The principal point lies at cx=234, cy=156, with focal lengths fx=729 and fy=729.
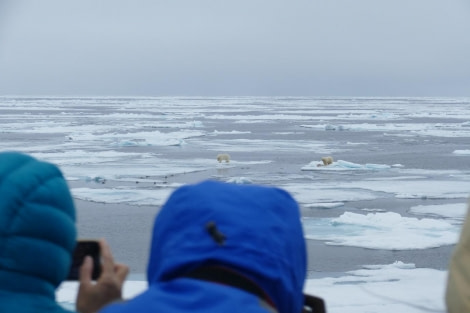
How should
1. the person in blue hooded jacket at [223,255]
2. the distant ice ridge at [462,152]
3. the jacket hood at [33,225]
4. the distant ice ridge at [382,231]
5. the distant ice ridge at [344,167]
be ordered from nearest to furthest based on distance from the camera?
the person in blue hooded jacket at [223,255]
the jacket hood at [33,225]
the distant ice ridge at [382,231]
the distant ice ridge at [344,167]
the distant ice ridge at [462,152]

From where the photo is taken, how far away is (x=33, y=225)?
1.11 metres

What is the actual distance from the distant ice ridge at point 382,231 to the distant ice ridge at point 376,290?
0.93 meters

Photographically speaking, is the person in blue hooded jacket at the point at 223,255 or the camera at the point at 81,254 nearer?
the person in blue hooded jacket at the point at 223,255

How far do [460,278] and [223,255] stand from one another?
0.60 meters

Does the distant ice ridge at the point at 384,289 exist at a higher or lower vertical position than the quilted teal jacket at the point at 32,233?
lower

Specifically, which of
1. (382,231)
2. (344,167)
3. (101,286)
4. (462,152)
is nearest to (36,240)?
(101,286)

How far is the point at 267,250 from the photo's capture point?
91 cm

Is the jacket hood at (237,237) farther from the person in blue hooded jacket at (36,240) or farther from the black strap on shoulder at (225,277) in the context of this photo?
the person in blue hooded jacket at (36,240)

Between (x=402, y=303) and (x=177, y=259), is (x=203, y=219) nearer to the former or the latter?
(x=177, y=259)

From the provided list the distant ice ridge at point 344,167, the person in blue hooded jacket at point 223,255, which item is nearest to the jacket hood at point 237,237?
the person in blue hooded jacket at point 223,255

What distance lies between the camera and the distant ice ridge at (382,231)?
22.3 feet

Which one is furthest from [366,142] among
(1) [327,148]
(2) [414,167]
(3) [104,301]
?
(3) [104,301]

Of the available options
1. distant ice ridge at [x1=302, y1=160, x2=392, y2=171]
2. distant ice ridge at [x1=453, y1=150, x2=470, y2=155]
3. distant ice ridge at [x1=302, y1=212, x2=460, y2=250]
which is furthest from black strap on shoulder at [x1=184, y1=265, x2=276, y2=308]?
distant ice ridge at [x1=453, y1=150, x2=470, y2=155]

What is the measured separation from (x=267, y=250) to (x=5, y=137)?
20.2 metres
